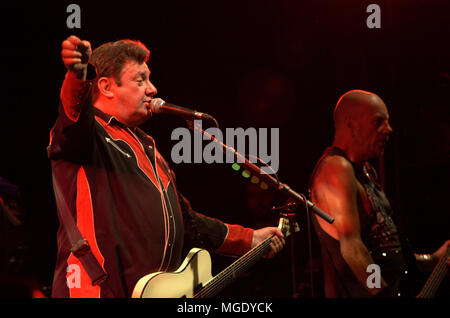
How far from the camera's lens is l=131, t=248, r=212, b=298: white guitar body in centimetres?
182

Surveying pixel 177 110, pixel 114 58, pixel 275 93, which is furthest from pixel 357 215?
pixel 275 93

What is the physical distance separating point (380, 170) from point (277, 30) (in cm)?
173

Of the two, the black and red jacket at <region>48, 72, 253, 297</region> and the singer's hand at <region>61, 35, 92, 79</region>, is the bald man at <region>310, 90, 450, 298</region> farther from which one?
the singer's hand at <region>61, 35, 92, 79</region>

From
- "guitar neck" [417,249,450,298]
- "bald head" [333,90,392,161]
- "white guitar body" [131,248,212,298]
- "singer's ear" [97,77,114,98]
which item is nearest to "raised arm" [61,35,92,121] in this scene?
"singer's ear" [97,77,114,98]

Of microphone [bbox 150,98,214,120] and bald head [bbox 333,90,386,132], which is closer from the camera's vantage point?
microphone [bbox 150,98,214,120]

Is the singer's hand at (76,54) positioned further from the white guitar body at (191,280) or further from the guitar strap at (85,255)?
the white guitar body at (191,280)

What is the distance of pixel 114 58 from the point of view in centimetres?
244

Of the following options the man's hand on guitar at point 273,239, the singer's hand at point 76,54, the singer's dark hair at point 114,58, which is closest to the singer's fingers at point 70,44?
the singer's hand at point 76,54

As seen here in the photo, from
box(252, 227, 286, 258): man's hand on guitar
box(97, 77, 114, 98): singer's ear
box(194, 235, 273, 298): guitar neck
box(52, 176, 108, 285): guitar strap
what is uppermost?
box(97, 77, 114, 98): singer's ear

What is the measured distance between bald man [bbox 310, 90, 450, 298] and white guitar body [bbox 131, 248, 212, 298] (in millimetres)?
1203

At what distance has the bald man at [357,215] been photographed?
3.00 m

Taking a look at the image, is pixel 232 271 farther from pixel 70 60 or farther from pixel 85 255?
pixel 70 60

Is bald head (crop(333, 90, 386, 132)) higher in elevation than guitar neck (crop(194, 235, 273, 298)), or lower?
higher

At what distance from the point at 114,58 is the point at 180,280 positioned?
121 cm
